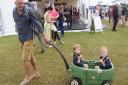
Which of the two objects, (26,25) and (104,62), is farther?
(26,25)

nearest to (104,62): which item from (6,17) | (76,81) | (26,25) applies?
(76,81)

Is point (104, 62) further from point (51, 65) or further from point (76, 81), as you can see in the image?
point (51, 65)

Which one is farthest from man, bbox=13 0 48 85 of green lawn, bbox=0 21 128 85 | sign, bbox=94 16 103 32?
sign, bbox=94 16 103 32

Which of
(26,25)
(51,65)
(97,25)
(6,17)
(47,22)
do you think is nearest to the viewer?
(26,25)

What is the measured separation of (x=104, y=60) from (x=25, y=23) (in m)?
1.74

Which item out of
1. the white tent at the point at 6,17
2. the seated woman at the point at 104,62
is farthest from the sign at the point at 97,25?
the seated woman at the point at 104,62

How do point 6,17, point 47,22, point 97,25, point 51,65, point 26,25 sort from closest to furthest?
point 26,25, point 51,65, point 47,22, point 97,25, point 6,17

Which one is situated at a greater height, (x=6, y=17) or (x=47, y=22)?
(x=47, y=22)

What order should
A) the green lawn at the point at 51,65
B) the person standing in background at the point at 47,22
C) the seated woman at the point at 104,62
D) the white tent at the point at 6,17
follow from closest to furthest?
the seated woman at the point at 104,62 → the green lawn at the point at 51,65 → the person standing in background at the point at 47,22 → the white tent at the point at 6,17

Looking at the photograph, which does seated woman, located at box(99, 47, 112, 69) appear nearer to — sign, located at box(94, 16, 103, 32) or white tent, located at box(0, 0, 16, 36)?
sign, located at box(94, 16, 103, 32)

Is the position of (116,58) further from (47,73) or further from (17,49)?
(17,49)

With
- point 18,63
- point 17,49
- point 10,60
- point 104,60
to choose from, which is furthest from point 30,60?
point 17,49

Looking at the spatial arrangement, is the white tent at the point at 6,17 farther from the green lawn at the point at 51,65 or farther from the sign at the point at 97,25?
the green lawn at the point at 51,65

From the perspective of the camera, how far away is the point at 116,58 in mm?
9516
